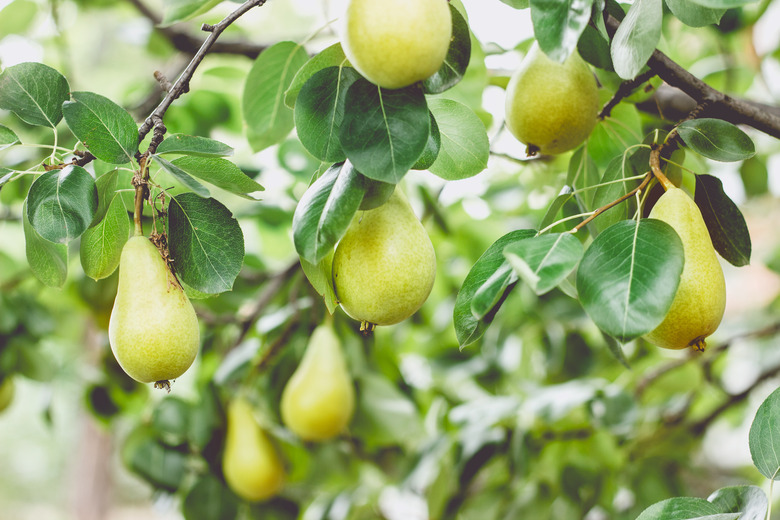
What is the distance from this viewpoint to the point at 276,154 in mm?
1163

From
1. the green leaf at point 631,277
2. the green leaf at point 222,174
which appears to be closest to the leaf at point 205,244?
the green leaf at point 222,174

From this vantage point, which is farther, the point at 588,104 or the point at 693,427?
the point at 693,427

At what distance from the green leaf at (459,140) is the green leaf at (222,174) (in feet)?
0.59

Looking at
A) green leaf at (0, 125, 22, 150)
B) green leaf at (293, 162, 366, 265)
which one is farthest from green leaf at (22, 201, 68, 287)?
green leaf at (293, 162, 366, 265)

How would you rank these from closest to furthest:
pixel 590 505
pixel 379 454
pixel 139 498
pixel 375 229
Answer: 1. pixel 375 229
2. pixel 590 505
3. pixel 379 454
4. pixel 139 498

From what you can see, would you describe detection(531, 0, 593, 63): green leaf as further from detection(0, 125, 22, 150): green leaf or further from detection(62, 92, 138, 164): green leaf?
detection(0, 125, 22, 150): green leaf

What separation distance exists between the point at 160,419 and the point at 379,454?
470 millimetres

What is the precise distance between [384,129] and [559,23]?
0.13m

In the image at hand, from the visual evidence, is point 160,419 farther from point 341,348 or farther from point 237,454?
point 341,348

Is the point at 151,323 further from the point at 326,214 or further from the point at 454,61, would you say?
the point at 454,61

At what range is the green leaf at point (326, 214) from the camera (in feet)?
1.31

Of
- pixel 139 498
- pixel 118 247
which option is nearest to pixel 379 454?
pixel 118 247

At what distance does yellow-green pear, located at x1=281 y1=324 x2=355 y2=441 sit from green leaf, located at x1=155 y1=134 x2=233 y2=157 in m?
0.61

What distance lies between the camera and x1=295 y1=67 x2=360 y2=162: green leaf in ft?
1.47
